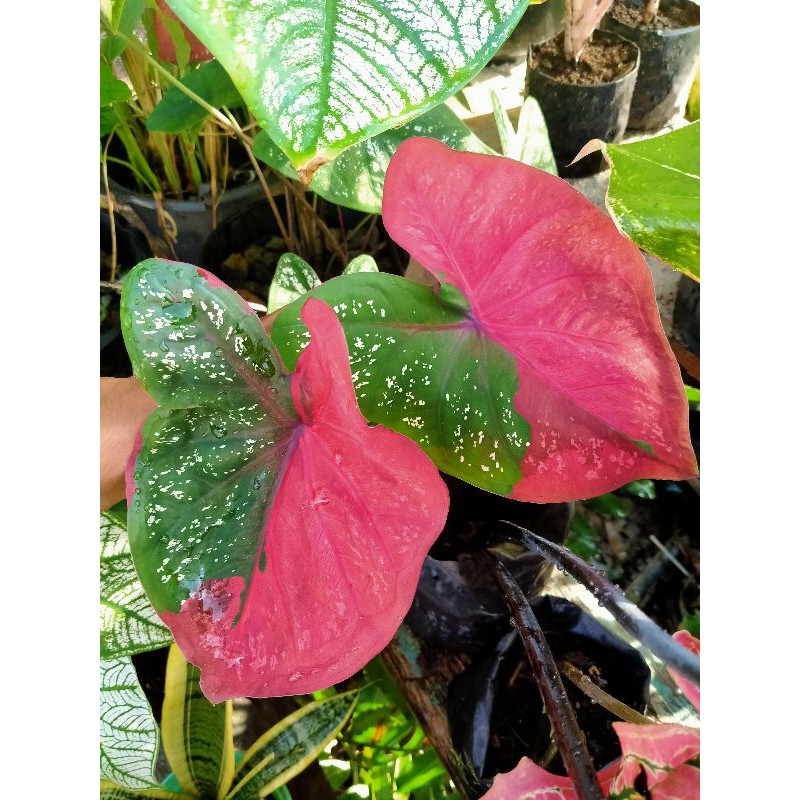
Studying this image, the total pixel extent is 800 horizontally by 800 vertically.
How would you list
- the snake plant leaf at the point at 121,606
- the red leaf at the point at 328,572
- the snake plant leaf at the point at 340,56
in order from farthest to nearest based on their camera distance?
1. the snake plant leaf at the point at 121,606
2. the red leaf at the point at 328,572
3. the snake plant leaf at the point at 340,56

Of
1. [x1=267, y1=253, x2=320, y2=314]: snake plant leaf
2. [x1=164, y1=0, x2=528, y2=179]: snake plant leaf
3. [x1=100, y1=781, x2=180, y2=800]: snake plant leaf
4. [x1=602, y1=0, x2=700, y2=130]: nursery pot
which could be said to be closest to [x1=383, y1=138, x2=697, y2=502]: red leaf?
[x1=164, y1=0, x2=528, y2=179]: snake plant leaf

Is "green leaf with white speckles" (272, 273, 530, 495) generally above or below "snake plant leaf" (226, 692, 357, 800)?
above

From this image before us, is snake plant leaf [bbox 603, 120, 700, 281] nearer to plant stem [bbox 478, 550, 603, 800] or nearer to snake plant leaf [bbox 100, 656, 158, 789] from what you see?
plant stem [bbox 478, 550, 603, 800]

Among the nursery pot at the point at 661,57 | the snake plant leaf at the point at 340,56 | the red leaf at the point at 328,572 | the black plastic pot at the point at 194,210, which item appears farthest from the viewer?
the nursery pot at the point at 661,57

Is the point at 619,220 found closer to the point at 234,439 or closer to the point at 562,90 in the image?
the point at 234,439

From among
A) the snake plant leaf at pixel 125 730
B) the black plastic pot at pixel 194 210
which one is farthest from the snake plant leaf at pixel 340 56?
the black plastic pot at pixel 194 210

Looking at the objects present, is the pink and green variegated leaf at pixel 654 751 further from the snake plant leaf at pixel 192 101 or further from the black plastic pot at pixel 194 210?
the black plastic pot at pixel 194 210

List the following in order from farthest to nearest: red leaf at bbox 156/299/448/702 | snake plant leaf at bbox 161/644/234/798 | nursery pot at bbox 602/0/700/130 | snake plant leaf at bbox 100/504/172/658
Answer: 1. nursery pot at bbox 602/0/700/130
2. snake plant leaf at bbox 161/644/234/798
3. snake plant leaf at bbox 100/504/172/658
4. red leaf at bbox 156/299/448/702
